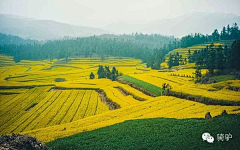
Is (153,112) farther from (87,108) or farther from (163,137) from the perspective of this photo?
(87,108)

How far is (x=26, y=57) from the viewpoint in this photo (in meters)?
169

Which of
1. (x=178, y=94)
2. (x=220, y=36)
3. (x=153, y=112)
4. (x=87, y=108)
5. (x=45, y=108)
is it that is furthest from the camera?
(x=220, y=36)

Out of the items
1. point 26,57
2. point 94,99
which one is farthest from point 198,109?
point 26,57

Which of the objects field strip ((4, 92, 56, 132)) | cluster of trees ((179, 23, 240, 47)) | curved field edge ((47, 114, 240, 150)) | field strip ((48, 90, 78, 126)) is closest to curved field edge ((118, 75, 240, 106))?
curved field edge ((47, 114, 240, 150))

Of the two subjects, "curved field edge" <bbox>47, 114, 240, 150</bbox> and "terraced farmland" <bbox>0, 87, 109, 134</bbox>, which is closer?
"curved field edge" <bbox>47, 114, 240, 150</bbox>

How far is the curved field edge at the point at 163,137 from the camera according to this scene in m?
16.5

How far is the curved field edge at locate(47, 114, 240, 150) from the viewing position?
650 inches

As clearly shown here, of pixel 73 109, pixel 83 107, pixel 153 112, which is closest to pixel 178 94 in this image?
pixel 153 112

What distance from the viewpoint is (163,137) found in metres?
18.7

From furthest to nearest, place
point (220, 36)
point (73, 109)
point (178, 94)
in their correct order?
point (220, 36) < point (178, 94) < point (73, 109)

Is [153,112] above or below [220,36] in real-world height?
below

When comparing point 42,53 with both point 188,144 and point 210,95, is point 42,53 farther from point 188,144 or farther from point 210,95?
point 188,144

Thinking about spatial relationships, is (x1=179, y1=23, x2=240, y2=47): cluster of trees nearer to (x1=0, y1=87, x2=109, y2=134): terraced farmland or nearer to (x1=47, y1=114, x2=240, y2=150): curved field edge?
(x1=0, y1=87, x2=109, y2=134): terraced farmland

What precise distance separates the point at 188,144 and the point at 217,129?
353 cm
